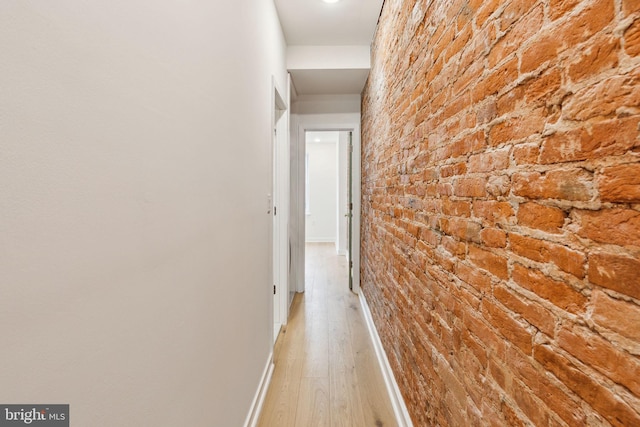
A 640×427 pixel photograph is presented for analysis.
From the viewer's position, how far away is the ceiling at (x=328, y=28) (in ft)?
8.10

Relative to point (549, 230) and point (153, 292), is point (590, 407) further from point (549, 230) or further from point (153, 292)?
point (153, 292)

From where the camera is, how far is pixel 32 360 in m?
0.45

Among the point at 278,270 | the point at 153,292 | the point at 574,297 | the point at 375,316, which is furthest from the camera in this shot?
the point at 278,270

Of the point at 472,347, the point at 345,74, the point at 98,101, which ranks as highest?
the point at 345,74

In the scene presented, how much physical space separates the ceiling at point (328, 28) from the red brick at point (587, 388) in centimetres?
262

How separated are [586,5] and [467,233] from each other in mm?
608

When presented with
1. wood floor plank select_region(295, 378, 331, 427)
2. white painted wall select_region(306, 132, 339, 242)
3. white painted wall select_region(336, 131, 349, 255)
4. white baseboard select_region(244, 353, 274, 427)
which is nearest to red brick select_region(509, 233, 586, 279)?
white baseboard select_region(244, 353, 274, 427)

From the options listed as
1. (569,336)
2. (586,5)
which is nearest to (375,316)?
(569,336)

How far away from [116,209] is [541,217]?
86 centimetres

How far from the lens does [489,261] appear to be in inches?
33.5

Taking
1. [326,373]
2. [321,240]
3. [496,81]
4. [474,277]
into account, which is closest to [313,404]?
[326,373]

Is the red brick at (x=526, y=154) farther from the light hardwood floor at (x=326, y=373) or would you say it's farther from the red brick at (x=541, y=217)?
the light hardwood floor at (x=326, y=373)

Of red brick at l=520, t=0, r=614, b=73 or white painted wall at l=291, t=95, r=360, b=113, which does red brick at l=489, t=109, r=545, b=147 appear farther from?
white painted wall at l=291, t=95, r=360, b=113

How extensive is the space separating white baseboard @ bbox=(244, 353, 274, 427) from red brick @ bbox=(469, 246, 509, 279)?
139 centimetres
